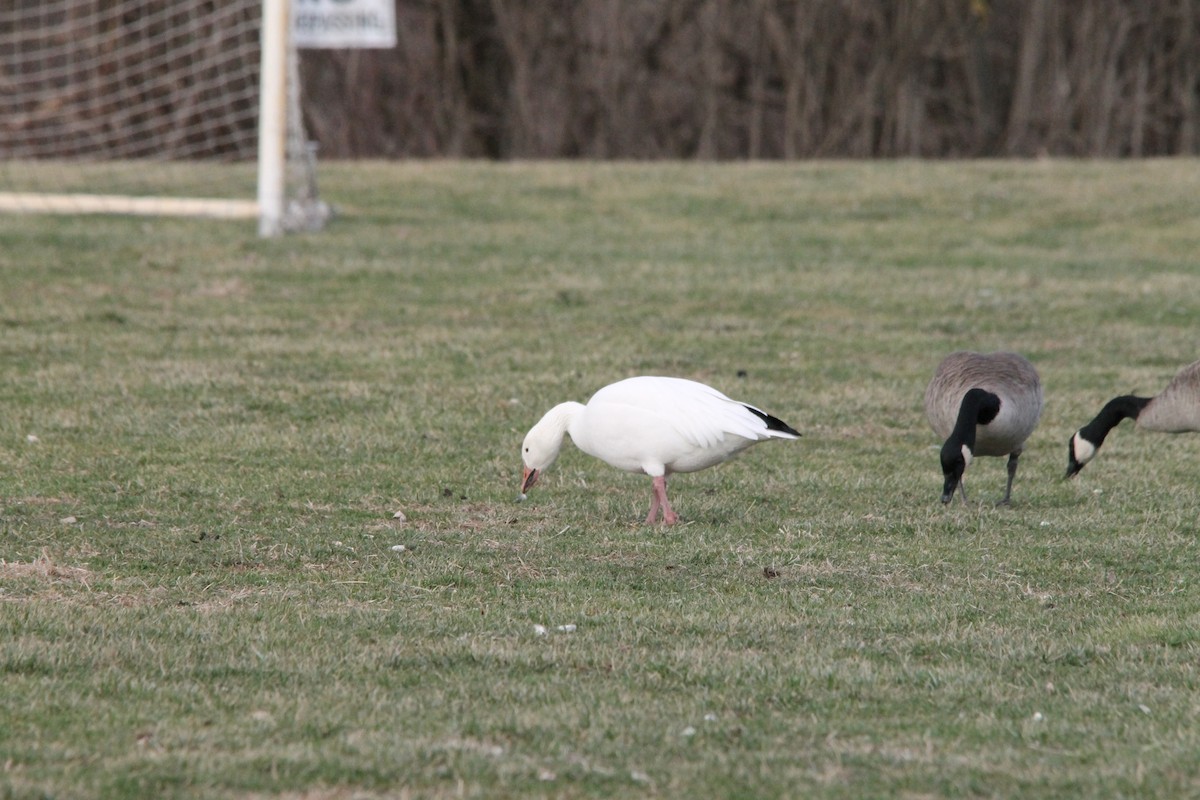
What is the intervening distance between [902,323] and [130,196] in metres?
9.21

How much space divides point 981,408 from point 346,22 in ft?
39.1

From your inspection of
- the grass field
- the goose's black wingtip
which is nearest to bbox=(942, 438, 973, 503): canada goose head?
the grass field

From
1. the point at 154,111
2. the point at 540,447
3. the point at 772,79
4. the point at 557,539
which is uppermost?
the point at 772,79

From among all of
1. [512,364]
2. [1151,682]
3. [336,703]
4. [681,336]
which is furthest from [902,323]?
[336,703]

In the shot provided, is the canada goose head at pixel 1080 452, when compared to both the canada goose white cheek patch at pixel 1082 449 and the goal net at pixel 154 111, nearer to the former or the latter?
the canada goose white cheek patch at pixel 1082 449

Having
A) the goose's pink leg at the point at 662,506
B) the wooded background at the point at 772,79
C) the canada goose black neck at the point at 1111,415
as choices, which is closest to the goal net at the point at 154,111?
the wooded background at the point at 772,79

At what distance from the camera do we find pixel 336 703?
4645mm

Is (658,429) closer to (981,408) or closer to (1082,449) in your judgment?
(981,408)

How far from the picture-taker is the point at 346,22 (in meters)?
17.5

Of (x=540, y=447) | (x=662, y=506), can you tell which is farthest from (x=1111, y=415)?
(x=540, y=447)

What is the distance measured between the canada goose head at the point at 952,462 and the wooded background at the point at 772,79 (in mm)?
20673

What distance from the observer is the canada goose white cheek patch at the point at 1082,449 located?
7.97 metres

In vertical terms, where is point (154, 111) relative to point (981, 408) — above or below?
above

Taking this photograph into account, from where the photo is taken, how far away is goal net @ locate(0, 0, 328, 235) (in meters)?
15.6
